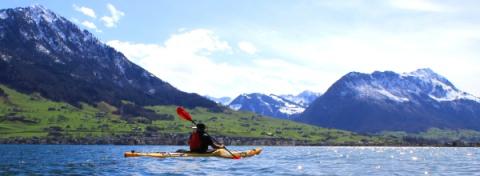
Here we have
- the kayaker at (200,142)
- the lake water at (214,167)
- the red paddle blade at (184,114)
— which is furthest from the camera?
the red paddle blade at (184,114)

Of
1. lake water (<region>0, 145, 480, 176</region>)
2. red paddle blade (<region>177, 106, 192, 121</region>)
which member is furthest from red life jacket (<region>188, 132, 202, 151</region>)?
red paddle blade (<region>177, 106, 192, 121</region>)

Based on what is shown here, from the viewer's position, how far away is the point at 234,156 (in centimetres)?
5247

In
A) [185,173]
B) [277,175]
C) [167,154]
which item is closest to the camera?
[185,173]

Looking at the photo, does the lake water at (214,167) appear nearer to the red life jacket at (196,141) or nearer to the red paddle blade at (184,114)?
the red life jacket at (196,141)

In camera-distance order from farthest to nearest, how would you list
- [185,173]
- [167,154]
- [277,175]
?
[167,154], [277,175], [185,173]

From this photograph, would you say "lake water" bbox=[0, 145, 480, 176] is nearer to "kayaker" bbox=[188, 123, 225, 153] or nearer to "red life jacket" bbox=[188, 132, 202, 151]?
"kayaker" bbox=[188, 123, 225, 153]

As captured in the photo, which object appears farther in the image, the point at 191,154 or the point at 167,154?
the point at 167,154

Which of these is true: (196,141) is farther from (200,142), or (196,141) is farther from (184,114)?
(184,114)

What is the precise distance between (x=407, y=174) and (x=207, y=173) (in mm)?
20837

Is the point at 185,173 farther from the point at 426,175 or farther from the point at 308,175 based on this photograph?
the point at 426,175

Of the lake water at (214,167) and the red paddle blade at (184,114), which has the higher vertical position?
the red paddle blade at (184,114)

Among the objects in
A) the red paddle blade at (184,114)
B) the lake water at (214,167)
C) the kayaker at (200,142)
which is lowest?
the lake water at (214,167)

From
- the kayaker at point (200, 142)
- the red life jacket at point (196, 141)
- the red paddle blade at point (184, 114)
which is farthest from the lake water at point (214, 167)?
the red paddle blade at point (184, 114)

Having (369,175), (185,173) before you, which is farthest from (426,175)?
(185,173)
